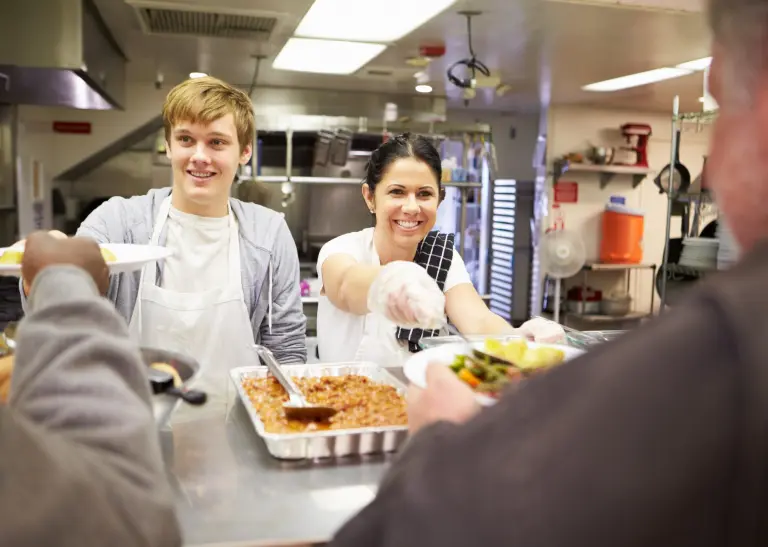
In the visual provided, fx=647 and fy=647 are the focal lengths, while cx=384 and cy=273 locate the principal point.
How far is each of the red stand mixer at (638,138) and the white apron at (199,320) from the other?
6271mm

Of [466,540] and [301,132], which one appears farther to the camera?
[301,132]

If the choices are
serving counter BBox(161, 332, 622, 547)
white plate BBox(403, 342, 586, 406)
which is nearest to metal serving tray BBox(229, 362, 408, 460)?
serving counter BBox(161, 332, 622, 547)

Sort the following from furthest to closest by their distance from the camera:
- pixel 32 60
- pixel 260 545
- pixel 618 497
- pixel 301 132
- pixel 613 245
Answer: pixel 613 245 < pixel 301 132 < pixel 32 60 < pixel 260 545 < pixel 618 497

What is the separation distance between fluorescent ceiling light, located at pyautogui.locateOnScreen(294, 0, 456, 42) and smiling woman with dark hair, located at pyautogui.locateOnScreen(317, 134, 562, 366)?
1.24 metres

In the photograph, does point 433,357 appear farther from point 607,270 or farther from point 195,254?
point 607,270

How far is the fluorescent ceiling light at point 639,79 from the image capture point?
203 inches

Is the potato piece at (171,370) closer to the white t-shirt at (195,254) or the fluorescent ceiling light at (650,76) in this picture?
the white t-shirt at (195,254)

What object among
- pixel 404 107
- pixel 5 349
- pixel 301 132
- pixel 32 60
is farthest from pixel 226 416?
pixel 404 107

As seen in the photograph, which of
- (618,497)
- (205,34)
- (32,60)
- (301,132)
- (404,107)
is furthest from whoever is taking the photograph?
(404,107)

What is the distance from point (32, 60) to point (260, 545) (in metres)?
2.98

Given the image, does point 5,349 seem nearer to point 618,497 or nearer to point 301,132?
point 618,497

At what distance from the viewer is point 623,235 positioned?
734 centimetres

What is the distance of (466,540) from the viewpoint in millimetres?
556

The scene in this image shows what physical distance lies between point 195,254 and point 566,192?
6.14 meters
